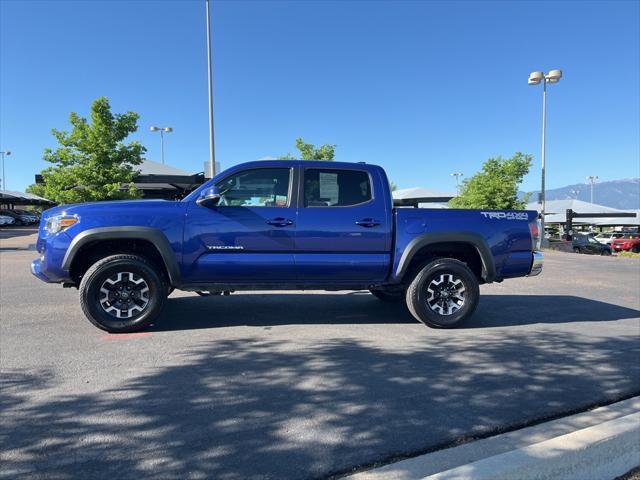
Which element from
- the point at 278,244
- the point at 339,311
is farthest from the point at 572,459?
the point at 339,311

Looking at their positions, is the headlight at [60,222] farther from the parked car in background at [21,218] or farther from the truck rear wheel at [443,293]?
the parked car in background at [21,218]

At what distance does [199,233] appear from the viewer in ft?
16.8

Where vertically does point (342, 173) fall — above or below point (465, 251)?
above

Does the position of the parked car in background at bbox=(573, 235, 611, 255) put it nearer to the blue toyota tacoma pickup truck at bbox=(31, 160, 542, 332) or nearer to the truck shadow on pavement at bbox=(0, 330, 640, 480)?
the blue toyota tacoma pickup truck at bbox=(31, 160, 542, 332)

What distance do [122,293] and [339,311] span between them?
2792 millimetres

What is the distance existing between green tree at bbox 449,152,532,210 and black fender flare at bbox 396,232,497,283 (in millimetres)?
20524

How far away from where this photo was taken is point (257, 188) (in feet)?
17.7

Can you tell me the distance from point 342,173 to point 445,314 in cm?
209

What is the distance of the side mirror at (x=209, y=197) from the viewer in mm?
5004

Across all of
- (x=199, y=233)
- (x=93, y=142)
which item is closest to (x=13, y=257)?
(x=93, y=142)

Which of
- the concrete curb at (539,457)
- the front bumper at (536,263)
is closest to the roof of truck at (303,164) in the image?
the front bumper at (536,263)

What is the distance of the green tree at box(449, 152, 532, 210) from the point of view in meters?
25.5

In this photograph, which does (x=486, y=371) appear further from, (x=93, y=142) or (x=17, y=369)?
(x=93, y=142)

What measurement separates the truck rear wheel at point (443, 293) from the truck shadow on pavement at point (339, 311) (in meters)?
0.31
